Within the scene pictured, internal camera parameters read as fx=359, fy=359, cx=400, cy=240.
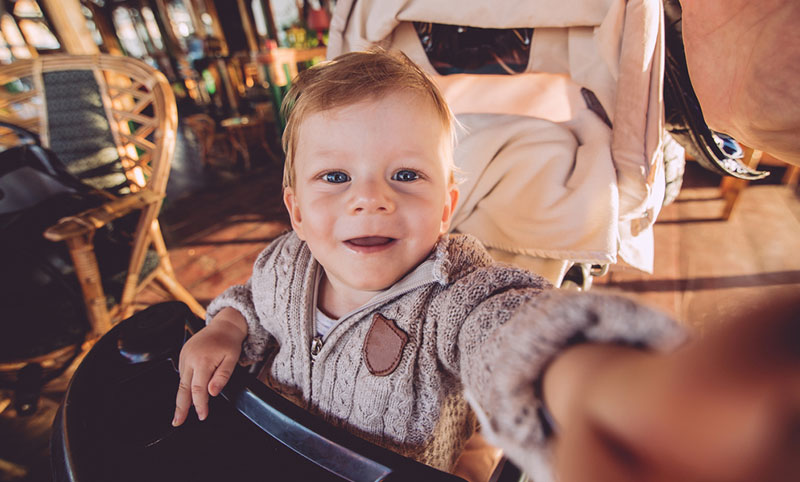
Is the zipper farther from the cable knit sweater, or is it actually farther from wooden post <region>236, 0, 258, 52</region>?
wooden post <region>236, 0, 258, 52</region>

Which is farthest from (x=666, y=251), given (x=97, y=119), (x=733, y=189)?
(x=97, y=119)

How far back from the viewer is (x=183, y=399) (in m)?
0.44

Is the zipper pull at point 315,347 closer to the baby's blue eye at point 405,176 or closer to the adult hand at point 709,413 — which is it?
the baby's blue eye at point 405,176

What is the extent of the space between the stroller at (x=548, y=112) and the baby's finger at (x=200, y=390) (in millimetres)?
499

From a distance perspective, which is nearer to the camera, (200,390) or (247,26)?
(200,390)

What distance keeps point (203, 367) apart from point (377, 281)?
0.24 meters

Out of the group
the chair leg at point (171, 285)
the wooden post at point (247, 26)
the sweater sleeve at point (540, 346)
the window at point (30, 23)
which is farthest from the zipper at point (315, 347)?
the window at point (30, 23)

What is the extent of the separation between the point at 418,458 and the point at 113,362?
415 mm

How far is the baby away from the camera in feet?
1.34

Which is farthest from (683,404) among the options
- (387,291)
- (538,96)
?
(538,96)

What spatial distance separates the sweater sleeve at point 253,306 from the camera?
22.5 inches

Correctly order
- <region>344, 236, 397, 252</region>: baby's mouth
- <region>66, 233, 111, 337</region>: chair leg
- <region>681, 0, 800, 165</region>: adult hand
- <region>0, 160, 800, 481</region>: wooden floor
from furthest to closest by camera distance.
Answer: <region>0, 160, 800, 481</region>: wooden floor → <region>66, 233, 111, 337</region>: chair leg → <region>344, 236, 397, 252</region>: baby's mouth → <region>681, 0, 800, 165</region>: adult hand

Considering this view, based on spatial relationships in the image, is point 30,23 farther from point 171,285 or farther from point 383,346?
point 383,346

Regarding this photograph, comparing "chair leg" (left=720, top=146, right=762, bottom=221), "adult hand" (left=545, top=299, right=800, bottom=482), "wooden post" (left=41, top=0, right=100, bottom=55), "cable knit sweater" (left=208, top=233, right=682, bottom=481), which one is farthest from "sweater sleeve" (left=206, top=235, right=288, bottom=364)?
"chair leg" (left=720, top=146, right=762, bottom=221)
